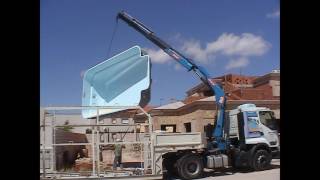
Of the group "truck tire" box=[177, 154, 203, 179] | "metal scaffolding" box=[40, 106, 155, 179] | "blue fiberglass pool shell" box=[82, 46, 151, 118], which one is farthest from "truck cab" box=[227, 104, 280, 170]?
"blue fiberglass pool shell" box=[82, 46, 151, 118]

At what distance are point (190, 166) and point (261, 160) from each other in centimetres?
235

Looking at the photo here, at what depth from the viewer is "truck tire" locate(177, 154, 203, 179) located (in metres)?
13.7

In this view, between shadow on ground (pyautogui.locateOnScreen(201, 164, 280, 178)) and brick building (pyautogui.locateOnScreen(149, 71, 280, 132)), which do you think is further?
brick building (pyautogui.locateOnScreen(149, 71, 280, 132))

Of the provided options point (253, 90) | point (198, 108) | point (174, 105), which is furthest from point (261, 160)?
point (253, 90)

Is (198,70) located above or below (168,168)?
above

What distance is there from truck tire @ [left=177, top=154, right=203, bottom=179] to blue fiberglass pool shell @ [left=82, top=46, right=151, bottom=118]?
12.7ft

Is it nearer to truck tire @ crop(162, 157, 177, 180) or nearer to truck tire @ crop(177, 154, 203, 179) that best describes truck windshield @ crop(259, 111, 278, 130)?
truck tire @ crop(177, 154, 203, 179)

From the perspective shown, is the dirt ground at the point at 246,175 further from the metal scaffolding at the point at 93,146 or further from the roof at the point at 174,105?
the roof at the point at 174,105

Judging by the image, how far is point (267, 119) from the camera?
48.6 ft

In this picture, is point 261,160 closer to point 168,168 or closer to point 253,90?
point 168,168

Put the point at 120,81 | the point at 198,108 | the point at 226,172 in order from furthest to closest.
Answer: the point at 198,108, the point at 120,81, the point at 226,172

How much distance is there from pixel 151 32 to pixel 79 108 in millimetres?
4874

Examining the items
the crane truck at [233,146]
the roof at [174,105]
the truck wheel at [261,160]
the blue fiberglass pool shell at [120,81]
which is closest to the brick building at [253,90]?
the roof at [174,105]
